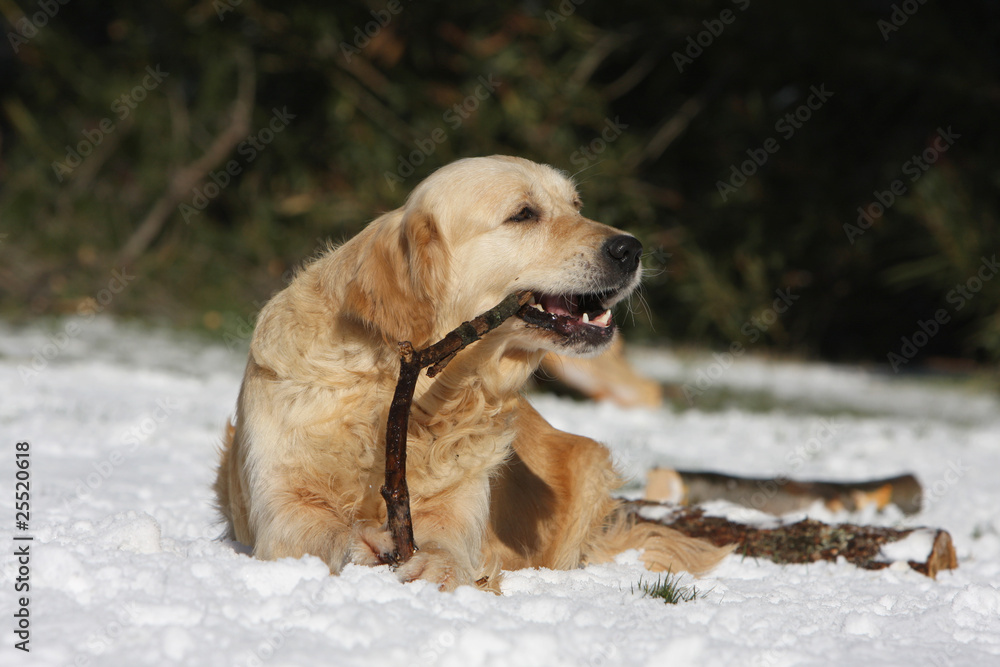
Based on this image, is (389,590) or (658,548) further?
(658,548)

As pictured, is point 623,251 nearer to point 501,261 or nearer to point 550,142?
point 501,261

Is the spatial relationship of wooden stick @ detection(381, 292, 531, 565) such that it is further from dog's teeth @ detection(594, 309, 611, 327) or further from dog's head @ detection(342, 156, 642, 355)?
dog's teeth @ detection(594, 309, 611, 327)

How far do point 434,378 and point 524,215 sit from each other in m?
0.64

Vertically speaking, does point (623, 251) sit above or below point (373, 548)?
above

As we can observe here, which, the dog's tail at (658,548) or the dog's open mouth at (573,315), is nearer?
the dog's open mouth at (573,315)

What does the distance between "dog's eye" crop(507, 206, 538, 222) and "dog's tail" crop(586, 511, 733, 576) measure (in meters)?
1.16

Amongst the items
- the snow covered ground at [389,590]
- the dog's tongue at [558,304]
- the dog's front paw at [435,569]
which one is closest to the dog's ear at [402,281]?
the dog's tongue at [558,304]

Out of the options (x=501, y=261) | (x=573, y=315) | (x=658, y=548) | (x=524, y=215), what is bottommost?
(x=658, y=548)

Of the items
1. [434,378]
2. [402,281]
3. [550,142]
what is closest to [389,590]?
[434,378]

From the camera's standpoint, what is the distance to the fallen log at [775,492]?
13.9 feet

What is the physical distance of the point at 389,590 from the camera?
2283 millimetres

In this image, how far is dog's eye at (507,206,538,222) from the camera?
122 inches

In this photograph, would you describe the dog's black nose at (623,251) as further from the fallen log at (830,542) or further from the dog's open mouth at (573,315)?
the fallen log at (830,542)

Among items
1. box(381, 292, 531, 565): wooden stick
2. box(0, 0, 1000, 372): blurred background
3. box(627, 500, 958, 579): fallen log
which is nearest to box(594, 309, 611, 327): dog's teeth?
box(381, 292, 531, 565): wooden stick
